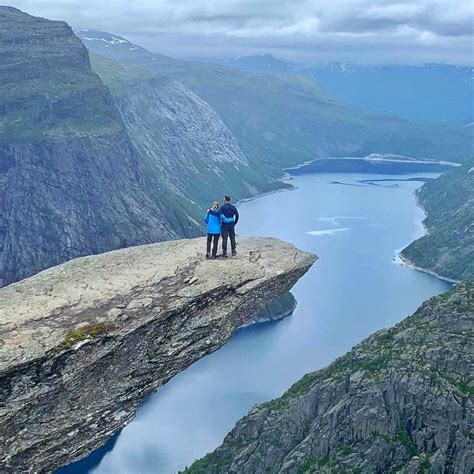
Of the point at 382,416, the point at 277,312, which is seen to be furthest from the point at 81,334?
the point at 277,312

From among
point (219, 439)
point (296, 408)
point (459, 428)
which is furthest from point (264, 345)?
point (459, 428)

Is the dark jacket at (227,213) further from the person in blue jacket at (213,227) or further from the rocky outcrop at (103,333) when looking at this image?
the rocky outcrop at (103,333)

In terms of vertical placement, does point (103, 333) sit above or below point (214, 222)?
below

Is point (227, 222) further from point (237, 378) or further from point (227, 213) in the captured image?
point (237, 378)

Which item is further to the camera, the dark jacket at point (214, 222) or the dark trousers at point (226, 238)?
the dark trousers at point (226, 238)

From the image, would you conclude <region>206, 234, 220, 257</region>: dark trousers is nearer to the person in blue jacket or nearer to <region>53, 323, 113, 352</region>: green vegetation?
the person in blue jacket

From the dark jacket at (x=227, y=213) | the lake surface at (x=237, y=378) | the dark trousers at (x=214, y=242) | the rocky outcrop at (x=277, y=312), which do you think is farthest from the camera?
the rocky outcrop at (x=277, y=312)

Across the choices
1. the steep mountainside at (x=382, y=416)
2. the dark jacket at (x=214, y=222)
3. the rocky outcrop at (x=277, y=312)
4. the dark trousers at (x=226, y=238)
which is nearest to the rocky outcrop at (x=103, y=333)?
the dark trousers at (x=226, y=238)

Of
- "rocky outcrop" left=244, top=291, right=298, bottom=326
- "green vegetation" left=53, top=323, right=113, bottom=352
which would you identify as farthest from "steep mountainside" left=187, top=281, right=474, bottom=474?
"rocky outcrop" left=244, top=291, right=298, bottom=326
